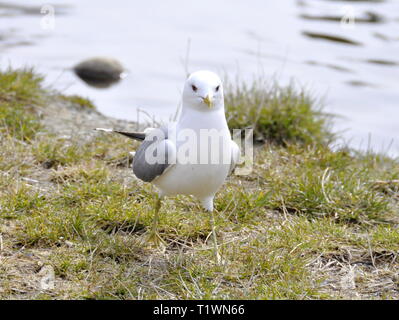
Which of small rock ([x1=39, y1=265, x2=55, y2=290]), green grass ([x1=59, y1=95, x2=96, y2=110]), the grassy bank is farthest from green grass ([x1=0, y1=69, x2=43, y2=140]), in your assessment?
small rock ([x1=39, y1=265, x2=55, y2=290])

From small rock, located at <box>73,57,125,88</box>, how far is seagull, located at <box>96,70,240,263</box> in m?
5.20

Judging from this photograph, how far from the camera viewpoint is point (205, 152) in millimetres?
3904

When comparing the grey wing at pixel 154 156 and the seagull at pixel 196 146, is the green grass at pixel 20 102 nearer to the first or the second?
the grey wing at pixel 154 156

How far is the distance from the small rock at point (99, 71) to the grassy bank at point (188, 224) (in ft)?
9.08

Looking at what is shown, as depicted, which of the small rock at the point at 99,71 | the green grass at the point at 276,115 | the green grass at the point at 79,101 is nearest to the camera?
the green grass at the point at 276,115

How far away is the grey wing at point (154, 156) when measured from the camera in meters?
3.94

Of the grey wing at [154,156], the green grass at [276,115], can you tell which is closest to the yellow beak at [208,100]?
the grey wing at [154,156]

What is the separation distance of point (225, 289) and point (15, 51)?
674cm

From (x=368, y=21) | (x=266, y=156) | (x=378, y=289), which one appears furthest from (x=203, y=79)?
(x=368, y=21)

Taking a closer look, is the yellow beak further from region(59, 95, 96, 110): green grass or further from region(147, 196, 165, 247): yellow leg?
region(59, 95, 96, 110): green grass

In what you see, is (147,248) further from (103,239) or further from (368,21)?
(368,21)

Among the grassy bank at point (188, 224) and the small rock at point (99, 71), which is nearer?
the grassy bank at point (188, 224)

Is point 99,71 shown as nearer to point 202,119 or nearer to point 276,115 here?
point 276,115

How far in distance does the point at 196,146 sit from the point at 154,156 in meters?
0.28
